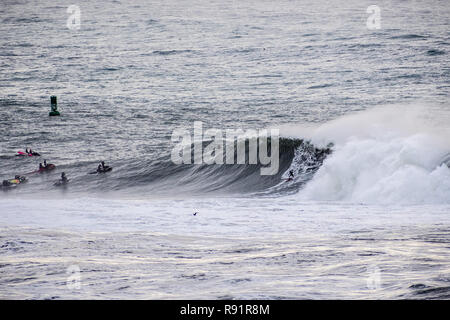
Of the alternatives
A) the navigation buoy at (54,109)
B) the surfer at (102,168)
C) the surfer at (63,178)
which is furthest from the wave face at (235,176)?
the navigation buoy at (54,109)

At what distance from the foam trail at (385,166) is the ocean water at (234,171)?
0.22 feet

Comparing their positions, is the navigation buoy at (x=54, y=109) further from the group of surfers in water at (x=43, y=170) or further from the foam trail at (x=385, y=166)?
the foam trail at (x=385, y=166)

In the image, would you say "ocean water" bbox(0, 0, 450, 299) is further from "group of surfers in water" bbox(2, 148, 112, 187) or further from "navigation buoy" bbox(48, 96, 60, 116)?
"navigation buoy" bbox(48, 96, 60, 116)

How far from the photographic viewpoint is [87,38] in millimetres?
66125

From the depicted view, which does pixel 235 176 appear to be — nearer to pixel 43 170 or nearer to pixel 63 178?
pixel 63 178

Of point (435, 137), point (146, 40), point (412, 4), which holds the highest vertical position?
point (412, 4)

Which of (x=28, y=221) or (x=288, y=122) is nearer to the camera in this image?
(x=28, y=221)

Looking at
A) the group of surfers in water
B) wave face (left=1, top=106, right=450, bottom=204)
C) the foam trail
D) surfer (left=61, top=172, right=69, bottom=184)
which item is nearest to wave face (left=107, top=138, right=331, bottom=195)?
wave face (left=1, top=106, right=450, bottom=204)

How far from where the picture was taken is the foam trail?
1862 centimetres

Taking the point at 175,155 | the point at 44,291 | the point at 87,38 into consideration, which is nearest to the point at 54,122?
the point at 175,155

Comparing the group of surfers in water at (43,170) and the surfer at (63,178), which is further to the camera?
the surfer at (63,178)

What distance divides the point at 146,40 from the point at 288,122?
113 feet

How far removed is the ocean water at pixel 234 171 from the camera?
11781mm

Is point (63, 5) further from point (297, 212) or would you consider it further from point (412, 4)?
point (297, 212)
